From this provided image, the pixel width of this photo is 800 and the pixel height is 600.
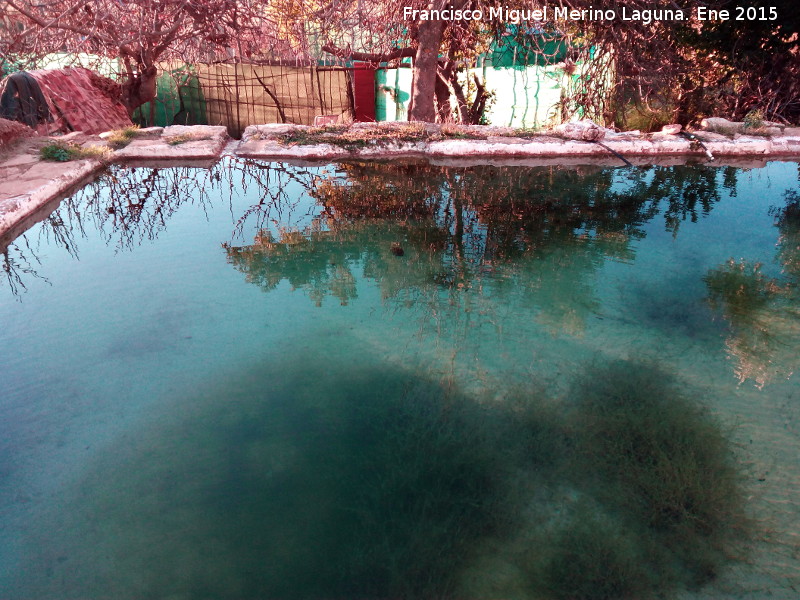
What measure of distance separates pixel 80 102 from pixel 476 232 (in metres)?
8.40

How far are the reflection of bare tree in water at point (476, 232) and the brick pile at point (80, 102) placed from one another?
548 centimetres

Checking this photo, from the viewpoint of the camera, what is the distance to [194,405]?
295 centimetres

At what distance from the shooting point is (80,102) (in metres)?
9.57

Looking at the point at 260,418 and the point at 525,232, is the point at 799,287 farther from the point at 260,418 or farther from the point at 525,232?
the point at 260,418

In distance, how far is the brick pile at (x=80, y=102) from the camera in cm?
890

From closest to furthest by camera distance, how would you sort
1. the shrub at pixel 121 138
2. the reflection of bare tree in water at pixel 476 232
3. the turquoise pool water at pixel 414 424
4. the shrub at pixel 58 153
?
1. the turquoise pool water at pixel 414 424
2. the reflection of bare tree in water at pixel 476 232
3. the shrub at pixel 58 153
4. the shrub at pixel 121 138

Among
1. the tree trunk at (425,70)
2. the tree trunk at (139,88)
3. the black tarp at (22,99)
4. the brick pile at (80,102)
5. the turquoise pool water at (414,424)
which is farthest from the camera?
the tree trunk at (139,88)

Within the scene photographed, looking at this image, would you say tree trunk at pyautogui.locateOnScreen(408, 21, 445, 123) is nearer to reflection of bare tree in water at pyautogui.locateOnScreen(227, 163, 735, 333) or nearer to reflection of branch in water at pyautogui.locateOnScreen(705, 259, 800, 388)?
reflection of bare tree in water at pyautogui.locateOnScreen(227, 163, 735, 333)

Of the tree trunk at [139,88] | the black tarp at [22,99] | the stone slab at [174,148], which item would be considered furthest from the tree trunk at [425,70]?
the black tarp at [22,99]

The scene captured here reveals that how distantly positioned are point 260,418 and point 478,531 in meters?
1.29

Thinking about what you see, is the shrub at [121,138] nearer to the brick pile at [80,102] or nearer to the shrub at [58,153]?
the shrub at [58,153]

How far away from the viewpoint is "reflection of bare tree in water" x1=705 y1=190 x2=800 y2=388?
10.7 ft

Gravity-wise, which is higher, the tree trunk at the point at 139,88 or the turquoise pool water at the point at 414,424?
the tree trunk at the point at 139,88

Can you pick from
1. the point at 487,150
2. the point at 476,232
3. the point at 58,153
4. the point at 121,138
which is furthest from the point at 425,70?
the point at 58,153
